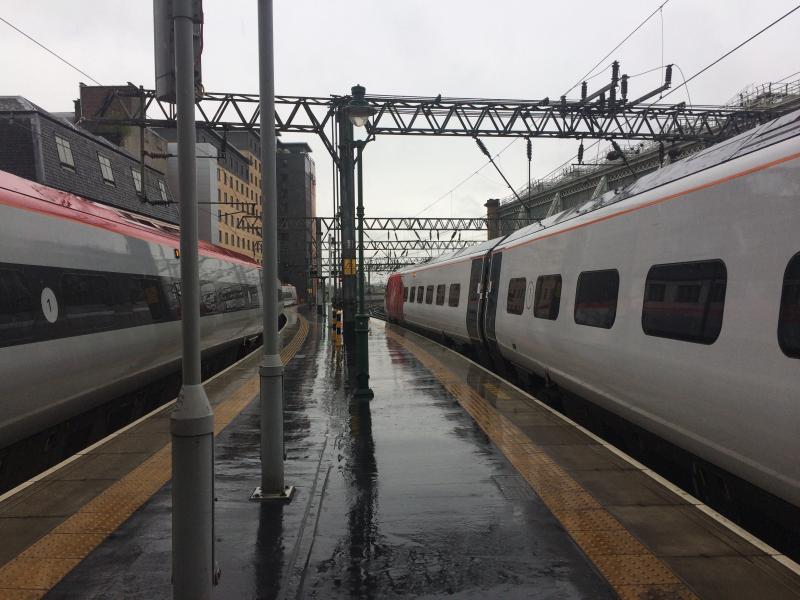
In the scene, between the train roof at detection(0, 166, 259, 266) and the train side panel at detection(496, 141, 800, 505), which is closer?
the train side panel at detection(496, 141, 800, 505)

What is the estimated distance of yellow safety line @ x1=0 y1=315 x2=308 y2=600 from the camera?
335 centimetres

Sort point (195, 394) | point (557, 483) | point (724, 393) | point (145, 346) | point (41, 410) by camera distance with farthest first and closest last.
Result: point (145, 346), point (41, 410), point (557, 483), point (724, 393), point (195, 394)

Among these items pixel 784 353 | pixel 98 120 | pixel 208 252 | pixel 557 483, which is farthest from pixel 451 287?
pixel 784 353

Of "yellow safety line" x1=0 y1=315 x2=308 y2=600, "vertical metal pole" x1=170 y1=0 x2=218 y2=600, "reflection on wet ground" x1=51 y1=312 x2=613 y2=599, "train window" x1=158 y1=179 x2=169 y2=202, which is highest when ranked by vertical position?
"train window" x1=158 y1=179 x2=169 y2=202

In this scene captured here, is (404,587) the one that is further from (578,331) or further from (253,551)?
(578,331)

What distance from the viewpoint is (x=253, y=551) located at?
12.4 feet

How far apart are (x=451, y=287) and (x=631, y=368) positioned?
11245 millimetres

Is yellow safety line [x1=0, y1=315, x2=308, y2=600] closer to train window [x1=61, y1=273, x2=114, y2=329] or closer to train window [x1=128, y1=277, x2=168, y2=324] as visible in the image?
train window [x1=61, y1=273, x2=114, y2=329]

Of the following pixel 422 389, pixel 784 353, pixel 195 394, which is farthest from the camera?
pixel 422 389

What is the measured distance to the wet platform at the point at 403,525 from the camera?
335 cm

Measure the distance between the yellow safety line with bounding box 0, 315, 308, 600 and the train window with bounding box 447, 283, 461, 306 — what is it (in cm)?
1088

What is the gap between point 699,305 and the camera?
4531 millimetres

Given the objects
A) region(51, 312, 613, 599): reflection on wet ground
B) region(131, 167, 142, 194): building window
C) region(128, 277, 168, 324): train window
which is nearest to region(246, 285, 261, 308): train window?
region(131, 167, 142, 194): building window

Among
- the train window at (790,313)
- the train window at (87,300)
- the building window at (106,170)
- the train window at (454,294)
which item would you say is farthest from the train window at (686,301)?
the building window at (106,170)
